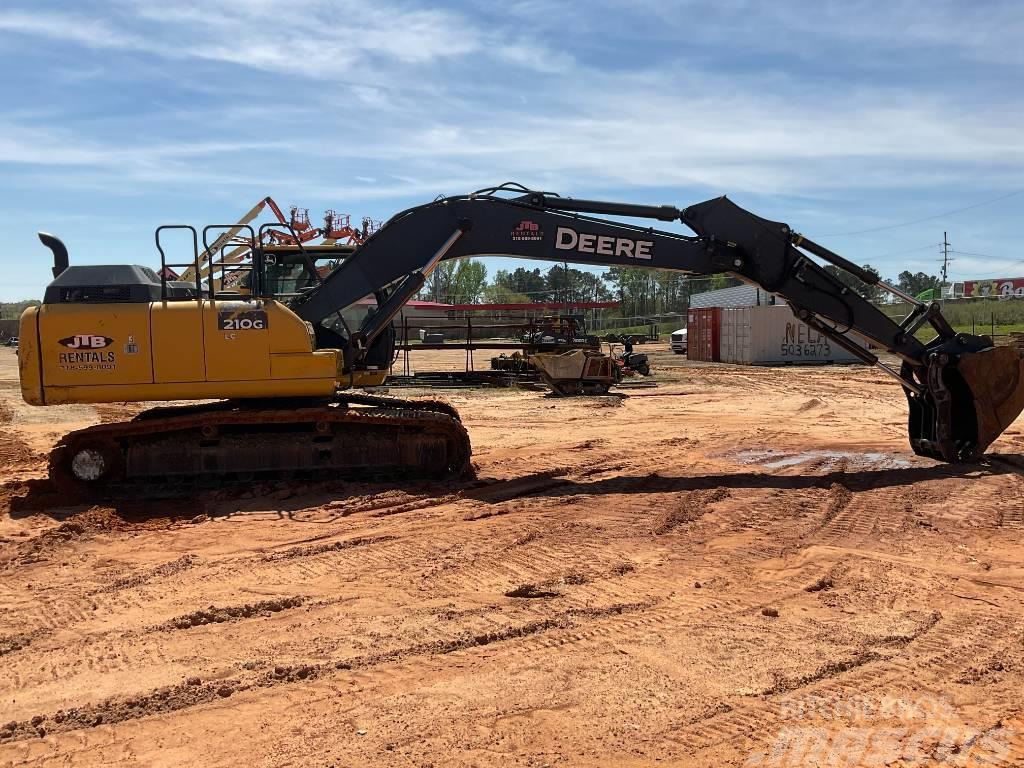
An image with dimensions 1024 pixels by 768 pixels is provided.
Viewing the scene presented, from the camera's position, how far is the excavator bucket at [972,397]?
392 inches

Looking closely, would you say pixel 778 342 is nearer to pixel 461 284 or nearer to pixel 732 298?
pixel 732 298

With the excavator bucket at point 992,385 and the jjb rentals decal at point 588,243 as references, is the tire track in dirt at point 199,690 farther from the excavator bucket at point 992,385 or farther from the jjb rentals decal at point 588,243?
the excavator bucket at point 992,385

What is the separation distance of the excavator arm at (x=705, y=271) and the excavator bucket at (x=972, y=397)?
0.04 ft

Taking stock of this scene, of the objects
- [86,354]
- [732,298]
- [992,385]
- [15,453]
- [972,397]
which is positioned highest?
[732,298]

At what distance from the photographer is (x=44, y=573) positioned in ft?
20.9

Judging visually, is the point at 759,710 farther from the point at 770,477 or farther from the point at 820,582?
the point at 770,477

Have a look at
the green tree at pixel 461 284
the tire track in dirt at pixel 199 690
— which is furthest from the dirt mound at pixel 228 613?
the green tree at pixel 461 284

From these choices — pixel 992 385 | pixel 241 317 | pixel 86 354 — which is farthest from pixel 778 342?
pixel 86 354

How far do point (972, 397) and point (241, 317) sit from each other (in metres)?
8.40

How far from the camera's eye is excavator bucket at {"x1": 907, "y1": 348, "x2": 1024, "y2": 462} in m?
9.97

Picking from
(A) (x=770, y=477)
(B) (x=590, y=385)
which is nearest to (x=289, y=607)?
(A) (x=770, y=477)

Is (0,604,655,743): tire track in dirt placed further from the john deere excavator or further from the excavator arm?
the excavator arm

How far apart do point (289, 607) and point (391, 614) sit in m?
0.72

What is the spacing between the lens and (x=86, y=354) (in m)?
8.48
